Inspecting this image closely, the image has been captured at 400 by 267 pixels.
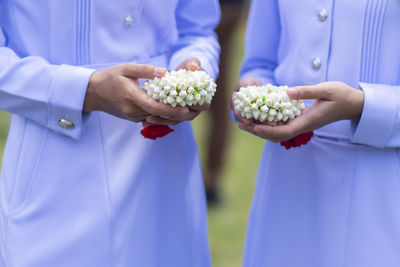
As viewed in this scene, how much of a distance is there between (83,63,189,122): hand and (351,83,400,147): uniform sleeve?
0.57 meters

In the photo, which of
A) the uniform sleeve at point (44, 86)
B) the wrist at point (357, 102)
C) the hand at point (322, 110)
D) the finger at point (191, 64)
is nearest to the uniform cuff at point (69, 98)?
the uniform sleeve at point (44, 86)

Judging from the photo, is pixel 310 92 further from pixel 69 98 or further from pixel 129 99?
pixel 69 98

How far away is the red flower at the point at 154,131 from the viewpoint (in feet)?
5.91

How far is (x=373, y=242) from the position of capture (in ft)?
6.20

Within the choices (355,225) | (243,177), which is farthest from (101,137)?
(243,177)

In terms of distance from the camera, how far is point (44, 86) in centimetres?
176

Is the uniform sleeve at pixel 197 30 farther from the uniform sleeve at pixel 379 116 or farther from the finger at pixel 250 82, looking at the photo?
the uniform sleeve at pixel 379 116

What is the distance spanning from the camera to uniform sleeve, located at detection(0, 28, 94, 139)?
175 centimetres

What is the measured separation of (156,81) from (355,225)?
843 mm

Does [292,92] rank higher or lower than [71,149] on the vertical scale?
higher

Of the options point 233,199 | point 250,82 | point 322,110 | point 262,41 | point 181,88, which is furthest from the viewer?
point 233,199

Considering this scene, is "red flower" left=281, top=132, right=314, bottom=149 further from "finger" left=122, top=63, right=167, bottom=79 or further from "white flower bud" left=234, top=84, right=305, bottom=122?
"finger" left=122, top=63, right=167, bottom=79

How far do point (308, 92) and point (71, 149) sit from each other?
79cm

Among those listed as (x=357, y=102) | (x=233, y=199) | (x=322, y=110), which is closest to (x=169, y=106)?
(x=322, y=110)
